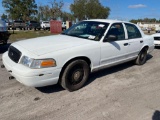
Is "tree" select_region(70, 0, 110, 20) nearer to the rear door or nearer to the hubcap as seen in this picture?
the rear door

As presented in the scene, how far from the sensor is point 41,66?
3.56 metres

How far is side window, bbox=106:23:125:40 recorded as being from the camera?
194 inches

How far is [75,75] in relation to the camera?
13.8 ft

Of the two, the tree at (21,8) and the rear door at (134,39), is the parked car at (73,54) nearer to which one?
the rear door at (134,39)

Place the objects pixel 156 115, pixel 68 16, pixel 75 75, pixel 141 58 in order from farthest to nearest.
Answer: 1. pixel 68 16
2. pixel 141 58
3. pixel 75 75
4. pixel 156 115

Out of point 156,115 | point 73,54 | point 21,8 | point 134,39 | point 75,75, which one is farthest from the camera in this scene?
point 21,8

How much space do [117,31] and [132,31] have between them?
0.86m

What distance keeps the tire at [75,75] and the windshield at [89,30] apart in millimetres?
821

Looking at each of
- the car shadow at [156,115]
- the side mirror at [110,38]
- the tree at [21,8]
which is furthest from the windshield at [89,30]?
the tree at [21,8]

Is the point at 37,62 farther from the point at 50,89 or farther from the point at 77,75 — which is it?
the point at 77,75

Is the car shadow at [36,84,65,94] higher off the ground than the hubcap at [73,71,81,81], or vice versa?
the hubcap at [73,71,81,81]

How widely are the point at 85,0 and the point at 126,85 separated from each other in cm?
4836

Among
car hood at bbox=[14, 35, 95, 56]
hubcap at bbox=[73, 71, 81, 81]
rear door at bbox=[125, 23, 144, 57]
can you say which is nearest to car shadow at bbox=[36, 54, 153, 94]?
hubcap at bbox=[73, 71, 81, 81]

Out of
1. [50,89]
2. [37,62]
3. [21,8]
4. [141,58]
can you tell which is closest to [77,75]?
[50,89]
